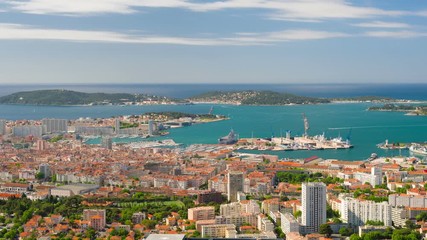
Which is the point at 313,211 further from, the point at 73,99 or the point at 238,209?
the point at 73,99

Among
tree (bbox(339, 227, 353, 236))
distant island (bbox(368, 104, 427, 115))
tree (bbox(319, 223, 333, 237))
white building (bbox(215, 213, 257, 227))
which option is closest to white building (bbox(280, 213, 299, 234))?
tree (bbox(319, 223, 333, 237))

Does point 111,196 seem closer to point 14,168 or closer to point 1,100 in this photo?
point 14,168

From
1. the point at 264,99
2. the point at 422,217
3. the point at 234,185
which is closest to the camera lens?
the point at 422,217

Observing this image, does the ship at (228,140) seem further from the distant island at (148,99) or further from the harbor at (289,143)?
the distant island at (148,99)

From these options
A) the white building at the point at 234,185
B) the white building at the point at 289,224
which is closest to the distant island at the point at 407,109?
the white building at the point at 234,185

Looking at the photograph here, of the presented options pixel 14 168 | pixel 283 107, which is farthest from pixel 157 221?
pixel 283 107

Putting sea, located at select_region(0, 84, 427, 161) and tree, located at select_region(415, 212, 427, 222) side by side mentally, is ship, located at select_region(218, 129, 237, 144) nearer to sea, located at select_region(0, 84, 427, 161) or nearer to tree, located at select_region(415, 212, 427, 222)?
sea, located at select_region(0, 84, 427, 161)

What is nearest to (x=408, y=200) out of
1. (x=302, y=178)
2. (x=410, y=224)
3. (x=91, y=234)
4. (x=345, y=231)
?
(x=410, y=224)
